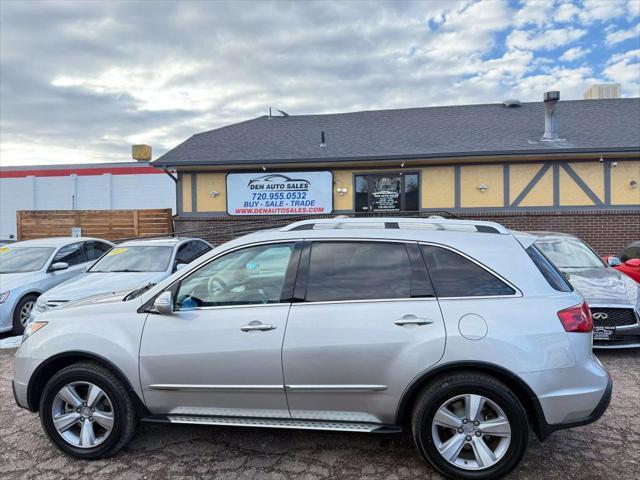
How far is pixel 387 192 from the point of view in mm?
12594

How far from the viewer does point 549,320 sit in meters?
Result: 2.79

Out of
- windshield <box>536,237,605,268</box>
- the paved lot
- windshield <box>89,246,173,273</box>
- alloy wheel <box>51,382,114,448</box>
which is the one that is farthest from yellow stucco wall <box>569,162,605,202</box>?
alloy wheel <box>51,382,114,448</box>

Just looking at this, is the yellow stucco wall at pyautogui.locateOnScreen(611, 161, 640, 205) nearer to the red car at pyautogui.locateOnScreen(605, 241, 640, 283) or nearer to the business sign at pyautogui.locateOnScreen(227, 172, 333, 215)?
the red car at pyautogui.locateOnScreen(605, 241, 640, 283)

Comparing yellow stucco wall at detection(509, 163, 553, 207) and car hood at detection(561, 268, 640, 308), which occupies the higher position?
yellow stucco wall at detection(509, 163, 553, 207)

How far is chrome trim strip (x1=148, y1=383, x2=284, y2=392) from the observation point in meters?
2.98

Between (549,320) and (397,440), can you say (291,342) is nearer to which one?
(397,440)

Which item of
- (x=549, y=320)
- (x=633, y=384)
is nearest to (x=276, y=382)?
(x=549, y=320)

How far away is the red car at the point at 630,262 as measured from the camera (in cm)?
726

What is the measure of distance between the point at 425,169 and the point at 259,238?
991 cm

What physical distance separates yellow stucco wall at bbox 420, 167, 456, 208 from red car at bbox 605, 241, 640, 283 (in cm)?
463

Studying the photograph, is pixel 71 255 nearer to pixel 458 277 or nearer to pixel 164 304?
pixel 164 304

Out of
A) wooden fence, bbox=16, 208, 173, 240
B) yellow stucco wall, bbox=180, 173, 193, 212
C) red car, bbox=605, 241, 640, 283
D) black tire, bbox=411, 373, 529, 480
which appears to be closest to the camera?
black tire, bbox=411, 373, 529, 480

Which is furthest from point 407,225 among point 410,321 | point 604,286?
point 604,286

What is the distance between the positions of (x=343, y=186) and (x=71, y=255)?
23.7ft
